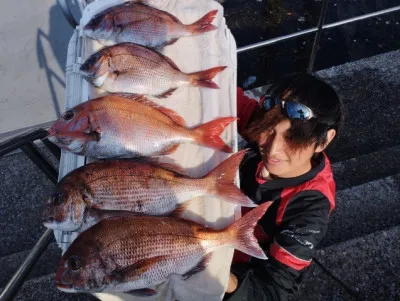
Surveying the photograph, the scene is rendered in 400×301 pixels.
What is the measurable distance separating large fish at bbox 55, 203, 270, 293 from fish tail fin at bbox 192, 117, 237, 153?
0.42 metres

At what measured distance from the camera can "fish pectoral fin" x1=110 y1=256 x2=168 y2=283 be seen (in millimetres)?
1703

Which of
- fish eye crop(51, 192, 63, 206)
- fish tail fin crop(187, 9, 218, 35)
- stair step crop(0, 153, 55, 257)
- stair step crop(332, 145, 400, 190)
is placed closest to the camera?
fish eye crop(51, 192, 63, 206)

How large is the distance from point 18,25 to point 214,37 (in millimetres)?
2192

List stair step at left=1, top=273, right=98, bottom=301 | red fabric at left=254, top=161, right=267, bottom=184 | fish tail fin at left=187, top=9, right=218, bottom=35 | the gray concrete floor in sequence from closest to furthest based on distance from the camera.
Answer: red fabric at left=254, top=161, right=267, bottom=184 → fish tail fin at left=187, top=9, right=218, bottom=35 → stair step at left=1, top=273, right=98, bottom=301 → the gray concrete floor

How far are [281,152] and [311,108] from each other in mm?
286

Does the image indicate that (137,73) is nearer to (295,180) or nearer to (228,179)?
(228,179)

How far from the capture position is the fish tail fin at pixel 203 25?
2498 millimetres

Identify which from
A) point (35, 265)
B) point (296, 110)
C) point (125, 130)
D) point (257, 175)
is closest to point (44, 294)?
point (35, 265)

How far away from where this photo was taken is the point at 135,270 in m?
1.74

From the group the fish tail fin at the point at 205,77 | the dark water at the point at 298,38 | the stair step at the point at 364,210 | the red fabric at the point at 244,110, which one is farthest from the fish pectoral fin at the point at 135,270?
the dark water at the point at 298,38

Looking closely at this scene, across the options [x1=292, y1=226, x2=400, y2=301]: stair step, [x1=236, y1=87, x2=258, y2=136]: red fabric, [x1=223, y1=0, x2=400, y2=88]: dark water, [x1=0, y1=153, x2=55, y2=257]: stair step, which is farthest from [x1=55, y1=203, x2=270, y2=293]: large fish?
[x1=223, y1=0, x2=400, y2=88]: dark water

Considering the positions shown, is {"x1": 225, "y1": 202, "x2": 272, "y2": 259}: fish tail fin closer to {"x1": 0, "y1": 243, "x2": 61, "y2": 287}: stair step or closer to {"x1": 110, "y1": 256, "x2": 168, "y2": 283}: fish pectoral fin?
{"x1": 110, "y1": 256, "x2": 168, "y2": 283}: fish pectoral fin

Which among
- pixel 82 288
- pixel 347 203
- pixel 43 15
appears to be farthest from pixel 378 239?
pixel 43 15

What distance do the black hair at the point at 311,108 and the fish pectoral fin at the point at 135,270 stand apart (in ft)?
3.04
